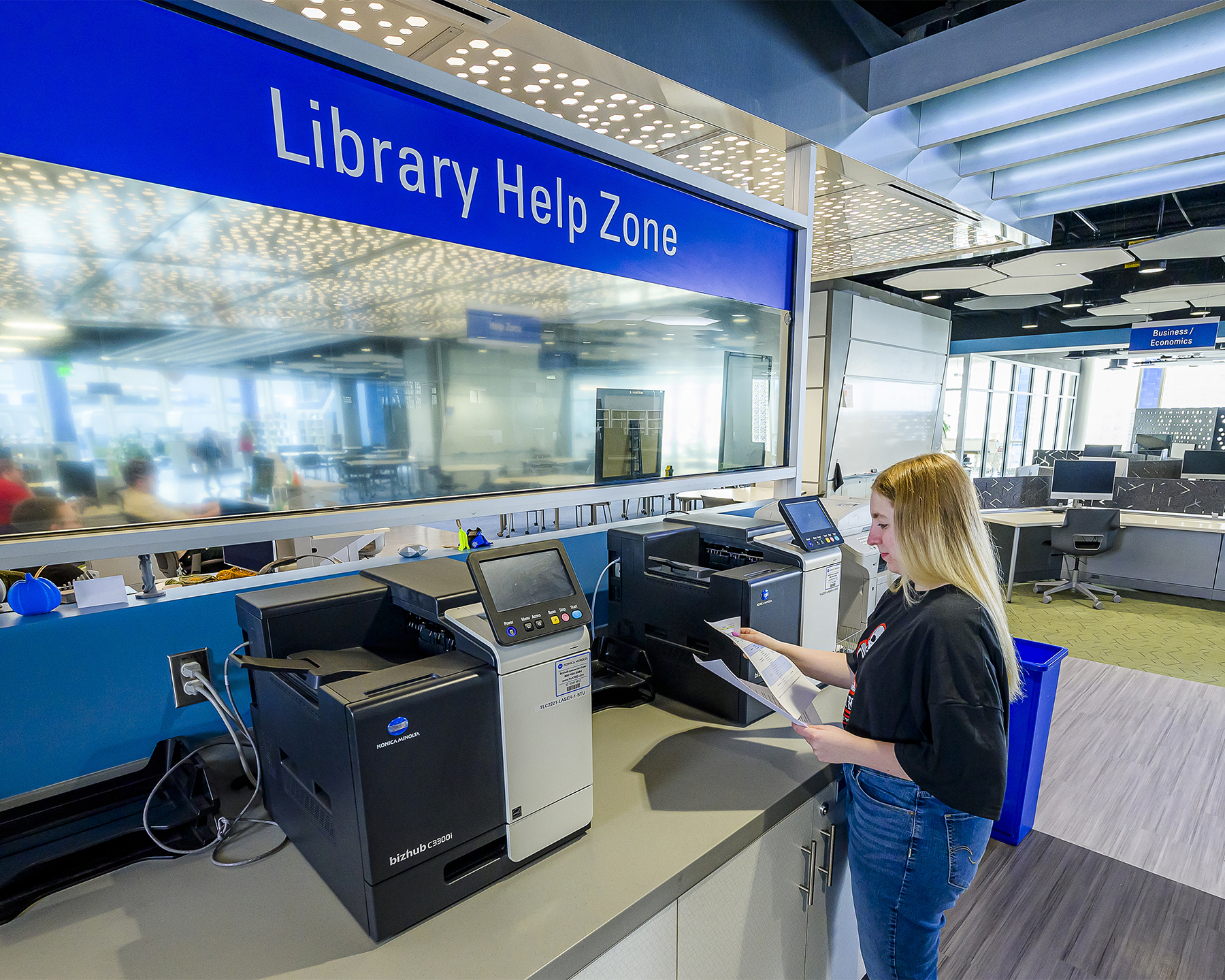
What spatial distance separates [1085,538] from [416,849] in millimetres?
6793

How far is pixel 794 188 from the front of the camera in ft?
8.43

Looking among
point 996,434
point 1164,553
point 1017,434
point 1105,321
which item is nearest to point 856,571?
point 1164,553

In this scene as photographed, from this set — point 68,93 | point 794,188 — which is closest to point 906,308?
point 794,188

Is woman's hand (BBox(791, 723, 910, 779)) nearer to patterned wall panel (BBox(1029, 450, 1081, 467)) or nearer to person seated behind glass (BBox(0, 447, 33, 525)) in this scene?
person seated behind glass (BBox(0, 447, 33, 525))

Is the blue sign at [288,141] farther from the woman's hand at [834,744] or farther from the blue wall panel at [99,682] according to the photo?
the woman's hand at [834,744]

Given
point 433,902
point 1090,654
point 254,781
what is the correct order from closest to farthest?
point 433,902, point 254,781, point 1090,654

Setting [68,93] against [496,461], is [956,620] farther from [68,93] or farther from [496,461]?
[68,93]

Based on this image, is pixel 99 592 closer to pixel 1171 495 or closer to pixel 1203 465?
pixel 1171 495

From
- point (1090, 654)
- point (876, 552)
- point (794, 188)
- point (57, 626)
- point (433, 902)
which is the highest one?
point (794, 188)

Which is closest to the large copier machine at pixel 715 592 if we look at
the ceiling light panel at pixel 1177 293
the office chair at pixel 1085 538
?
the office chair at pixel 1085 538

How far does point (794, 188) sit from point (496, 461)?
1.81 metres

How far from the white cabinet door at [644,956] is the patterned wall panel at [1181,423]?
44.5 feet

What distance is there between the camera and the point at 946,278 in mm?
6082

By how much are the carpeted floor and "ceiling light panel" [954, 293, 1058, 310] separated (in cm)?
360
